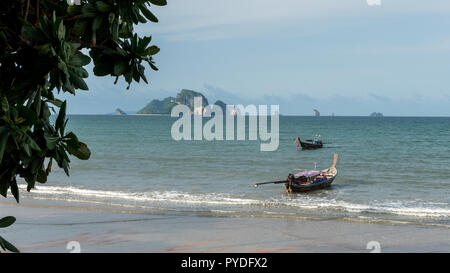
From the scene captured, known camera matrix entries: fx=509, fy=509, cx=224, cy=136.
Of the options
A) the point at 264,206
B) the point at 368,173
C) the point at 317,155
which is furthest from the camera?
the point at 317,155

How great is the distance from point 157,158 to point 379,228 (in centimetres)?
2592

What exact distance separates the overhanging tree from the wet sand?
8.53 m

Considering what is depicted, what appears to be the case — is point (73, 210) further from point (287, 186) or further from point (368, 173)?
point (368, 173)

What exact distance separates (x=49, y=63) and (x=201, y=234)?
10.3 meters

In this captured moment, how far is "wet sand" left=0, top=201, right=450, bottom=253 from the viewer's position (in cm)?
1078

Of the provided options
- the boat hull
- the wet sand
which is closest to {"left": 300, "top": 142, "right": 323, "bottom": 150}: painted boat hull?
the boat hull

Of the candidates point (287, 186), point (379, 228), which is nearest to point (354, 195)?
point (287, 186)

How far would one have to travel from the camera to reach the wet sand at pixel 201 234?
35.4 feet

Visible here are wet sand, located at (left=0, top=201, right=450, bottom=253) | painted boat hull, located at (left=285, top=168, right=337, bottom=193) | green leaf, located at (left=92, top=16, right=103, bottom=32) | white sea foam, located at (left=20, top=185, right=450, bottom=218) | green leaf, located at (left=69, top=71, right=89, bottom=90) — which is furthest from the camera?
painted boat hull, located at (left=285, top=168, right=337, bottom=193)

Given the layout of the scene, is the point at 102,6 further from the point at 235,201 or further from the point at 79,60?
the point at 235,201

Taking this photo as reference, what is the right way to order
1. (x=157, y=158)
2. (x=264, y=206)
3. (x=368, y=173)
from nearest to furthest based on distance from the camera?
(x=264, y=206), (x=368, y=173), (x=157, y=158)

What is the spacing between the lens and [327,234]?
39.9ft

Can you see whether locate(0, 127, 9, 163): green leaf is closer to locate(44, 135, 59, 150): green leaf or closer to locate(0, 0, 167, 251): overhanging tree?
locate(0, 0, 167, 251): overhanging tree

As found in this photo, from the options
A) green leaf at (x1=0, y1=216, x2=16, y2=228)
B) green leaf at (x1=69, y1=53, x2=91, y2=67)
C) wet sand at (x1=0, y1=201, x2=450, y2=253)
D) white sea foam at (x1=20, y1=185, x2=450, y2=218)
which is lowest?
wet sand at (x1=0, y1=201, x2=450, y2=253)
